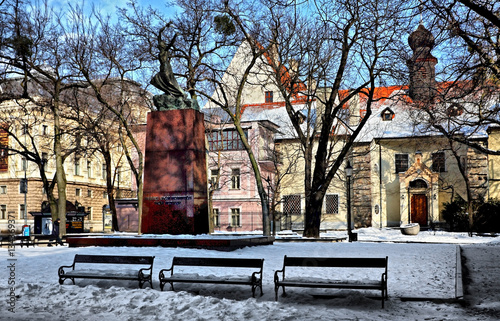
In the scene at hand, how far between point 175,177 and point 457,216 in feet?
82.9

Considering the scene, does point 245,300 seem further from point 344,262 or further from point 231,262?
point 344,262

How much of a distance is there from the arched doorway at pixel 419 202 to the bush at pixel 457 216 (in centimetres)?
349

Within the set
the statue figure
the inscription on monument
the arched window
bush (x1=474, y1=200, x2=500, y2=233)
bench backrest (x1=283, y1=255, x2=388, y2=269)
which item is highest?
the statue figure

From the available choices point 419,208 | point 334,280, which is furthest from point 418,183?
point 334,280

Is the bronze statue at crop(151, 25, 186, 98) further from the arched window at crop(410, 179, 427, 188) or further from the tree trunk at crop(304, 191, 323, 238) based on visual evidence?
the arched window at crop(410, 179, 427, 188)

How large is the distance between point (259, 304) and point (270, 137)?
1462 inches

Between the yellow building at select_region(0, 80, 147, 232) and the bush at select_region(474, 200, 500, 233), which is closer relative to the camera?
the bush at select_region(474, 200, 500, 233)

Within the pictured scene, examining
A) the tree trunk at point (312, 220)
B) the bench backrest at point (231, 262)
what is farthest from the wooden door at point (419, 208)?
the bench backrest at point (231, 262)

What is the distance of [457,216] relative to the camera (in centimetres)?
3441

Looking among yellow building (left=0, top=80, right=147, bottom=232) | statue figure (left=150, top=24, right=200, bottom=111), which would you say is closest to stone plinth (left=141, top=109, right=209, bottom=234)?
statue figure (left=150, top=24, right=200, bottom=111)

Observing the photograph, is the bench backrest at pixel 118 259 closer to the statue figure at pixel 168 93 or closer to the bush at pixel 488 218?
the statue figure at pixel 168 93

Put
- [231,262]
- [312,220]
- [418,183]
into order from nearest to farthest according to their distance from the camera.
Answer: [231,262]
[312,220]
[418,183]

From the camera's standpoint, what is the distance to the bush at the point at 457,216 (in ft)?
112

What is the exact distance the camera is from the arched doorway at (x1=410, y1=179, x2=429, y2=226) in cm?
4006
